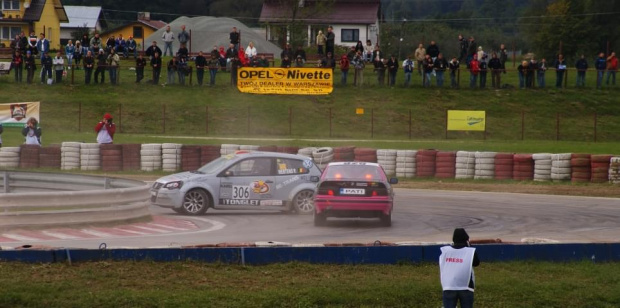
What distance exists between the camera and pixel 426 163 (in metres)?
29.3

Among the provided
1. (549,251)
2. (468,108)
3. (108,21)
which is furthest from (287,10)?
(549,251)

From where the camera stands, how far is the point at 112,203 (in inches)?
692

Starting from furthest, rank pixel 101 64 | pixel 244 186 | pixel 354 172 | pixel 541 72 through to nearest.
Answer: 1. pixel 541 72
2. pixel 101 64
3. pixel 244 186
4. pixel 354 172

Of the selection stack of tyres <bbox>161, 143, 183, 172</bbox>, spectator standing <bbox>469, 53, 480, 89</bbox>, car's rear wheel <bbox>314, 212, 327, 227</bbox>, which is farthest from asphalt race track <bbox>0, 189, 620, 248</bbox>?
spectator standing <bbox>469, 53, 480, 89</bbox>

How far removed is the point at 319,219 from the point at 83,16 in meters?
90.8

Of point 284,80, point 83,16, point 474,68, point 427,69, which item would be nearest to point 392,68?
point 427,69

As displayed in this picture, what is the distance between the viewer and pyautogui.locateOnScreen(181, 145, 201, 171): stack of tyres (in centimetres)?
2958

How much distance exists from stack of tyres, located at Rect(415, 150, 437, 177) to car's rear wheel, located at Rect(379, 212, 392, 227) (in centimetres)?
1060

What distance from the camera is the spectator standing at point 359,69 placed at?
4866 cm

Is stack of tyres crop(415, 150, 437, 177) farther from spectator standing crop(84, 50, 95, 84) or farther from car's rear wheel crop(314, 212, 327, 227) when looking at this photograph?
spectator standing crop(84, 50, 95, 84)

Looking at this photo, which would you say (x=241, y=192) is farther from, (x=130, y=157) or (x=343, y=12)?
(x=343, y=12)

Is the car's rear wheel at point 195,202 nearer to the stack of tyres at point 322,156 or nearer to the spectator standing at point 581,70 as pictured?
the stack of tyres at point 322,156

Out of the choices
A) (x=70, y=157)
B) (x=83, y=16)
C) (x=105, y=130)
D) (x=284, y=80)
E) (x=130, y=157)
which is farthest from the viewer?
(x=83, y=16)

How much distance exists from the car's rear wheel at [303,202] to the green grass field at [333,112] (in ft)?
63.3
